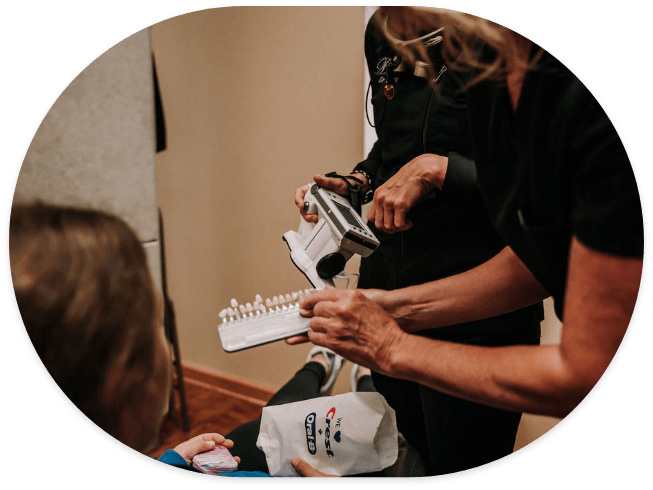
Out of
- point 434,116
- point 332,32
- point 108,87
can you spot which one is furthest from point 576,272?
point 108,87

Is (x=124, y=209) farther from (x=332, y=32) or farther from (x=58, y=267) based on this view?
(x=332, y=32)

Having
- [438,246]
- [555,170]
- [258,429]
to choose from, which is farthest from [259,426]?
[555,170]

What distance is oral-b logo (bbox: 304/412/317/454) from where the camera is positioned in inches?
32.7

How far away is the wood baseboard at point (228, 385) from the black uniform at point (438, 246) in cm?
24

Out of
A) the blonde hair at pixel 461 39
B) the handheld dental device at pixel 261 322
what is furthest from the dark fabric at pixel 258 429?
the blonde hair at pixel 461 39

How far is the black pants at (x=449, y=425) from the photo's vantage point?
790 millimetres

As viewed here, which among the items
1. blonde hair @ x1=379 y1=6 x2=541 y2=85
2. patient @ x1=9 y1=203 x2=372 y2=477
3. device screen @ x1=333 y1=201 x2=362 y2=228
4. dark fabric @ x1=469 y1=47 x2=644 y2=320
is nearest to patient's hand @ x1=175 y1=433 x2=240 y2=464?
patient @ x1=9 y1=203 x2=372 y2=477

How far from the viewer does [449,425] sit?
2.68 ft

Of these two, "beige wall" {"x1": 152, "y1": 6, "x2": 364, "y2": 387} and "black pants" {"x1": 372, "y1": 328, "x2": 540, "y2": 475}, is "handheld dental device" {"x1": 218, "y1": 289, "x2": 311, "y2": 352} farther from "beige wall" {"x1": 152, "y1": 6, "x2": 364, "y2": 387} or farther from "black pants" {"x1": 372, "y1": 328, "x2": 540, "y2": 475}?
"black pants" {"x1": 372, "y1": 328, "x2": 540, "y2": 475}

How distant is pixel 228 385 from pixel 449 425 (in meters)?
0.44

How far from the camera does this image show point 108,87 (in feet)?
2.73

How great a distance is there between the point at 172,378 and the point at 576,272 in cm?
78

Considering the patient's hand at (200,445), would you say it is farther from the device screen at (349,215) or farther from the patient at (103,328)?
the device screen at (349,215)

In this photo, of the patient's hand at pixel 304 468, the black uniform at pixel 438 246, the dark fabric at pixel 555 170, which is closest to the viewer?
the dark fabric at pixel 555 170
